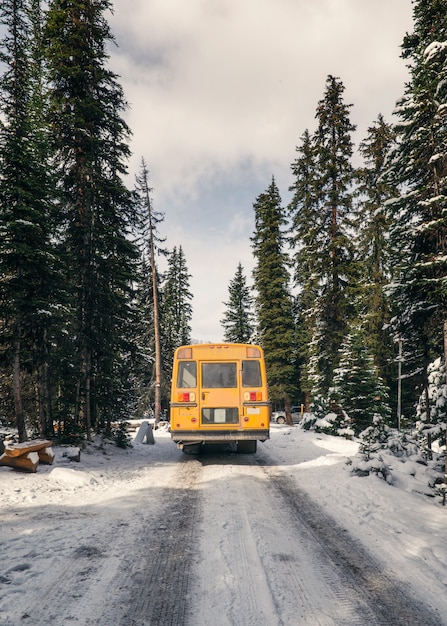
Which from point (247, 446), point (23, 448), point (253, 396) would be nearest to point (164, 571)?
point (23, 448)

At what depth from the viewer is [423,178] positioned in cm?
1030

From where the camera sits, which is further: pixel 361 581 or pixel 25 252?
pixel 25 252

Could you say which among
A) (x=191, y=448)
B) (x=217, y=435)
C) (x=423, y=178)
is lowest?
(x=191, y=448)

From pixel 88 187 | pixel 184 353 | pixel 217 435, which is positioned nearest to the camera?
pixel 217 435

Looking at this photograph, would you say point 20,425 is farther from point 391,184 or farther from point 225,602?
point 391,184

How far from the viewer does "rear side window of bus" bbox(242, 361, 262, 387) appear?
9656 millimetres

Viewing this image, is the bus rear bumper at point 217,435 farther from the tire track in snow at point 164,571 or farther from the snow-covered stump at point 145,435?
the snow-covered stump at point 145,435

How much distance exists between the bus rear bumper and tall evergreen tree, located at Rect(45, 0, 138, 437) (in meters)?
3.81

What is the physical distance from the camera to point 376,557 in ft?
13.1

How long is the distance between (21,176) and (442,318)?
11.6 m

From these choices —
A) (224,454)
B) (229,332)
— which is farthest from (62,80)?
(229,332)

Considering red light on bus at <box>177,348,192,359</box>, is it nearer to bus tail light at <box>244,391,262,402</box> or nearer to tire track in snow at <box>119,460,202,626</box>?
bus tail light at <box>244,391,262,402</box>

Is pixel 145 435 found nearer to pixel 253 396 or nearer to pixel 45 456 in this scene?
pixel 45 456

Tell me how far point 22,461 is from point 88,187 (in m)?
8.43
